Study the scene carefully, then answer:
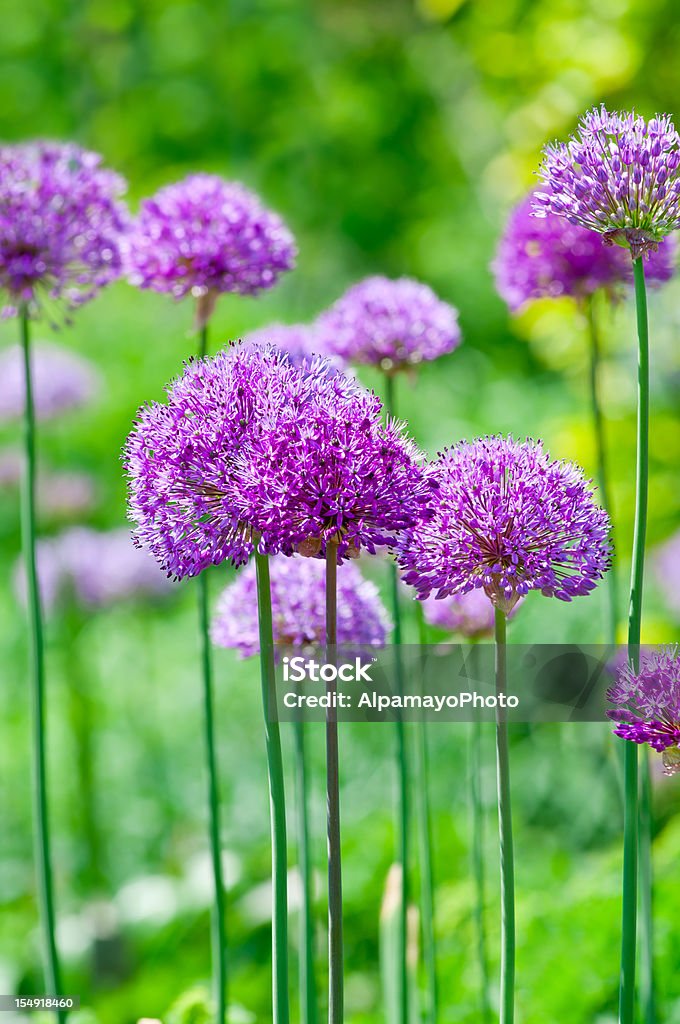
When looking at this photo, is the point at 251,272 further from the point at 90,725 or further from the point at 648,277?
the point at 90,725

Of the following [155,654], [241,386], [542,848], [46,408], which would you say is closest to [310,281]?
[155,654]

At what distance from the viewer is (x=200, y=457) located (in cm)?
102

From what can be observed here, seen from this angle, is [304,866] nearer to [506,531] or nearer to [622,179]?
[506,531]

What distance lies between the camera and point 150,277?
5.47 ft

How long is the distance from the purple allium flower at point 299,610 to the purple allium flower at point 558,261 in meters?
0.68

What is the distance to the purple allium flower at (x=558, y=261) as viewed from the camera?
5.71 ft

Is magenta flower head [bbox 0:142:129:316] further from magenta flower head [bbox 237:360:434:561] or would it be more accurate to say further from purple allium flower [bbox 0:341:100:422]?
purple allium flower [bbox 0:341:100:422]

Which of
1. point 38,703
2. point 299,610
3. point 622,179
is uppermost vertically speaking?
point 622,179

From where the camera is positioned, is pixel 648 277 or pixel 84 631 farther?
pixel 84 631

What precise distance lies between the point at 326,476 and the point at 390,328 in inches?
31.7

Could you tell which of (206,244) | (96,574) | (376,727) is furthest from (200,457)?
(376,727)

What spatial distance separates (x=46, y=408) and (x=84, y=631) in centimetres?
146

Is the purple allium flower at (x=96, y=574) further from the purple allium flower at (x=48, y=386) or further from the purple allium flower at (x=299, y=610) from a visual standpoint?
the purple allium flower at (x=299, y=610)

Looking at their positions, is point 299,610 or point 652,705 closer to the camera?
point 652,705
